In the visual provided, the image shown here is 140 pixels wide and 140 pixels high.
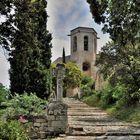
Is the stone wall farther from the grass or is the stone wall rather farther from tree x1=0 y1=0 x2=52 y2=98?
the grass

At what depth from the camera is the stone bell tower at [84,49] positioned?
69812 millimetres

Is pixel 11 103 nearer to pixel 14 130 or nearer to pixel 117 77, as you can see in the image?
pixel 14 130

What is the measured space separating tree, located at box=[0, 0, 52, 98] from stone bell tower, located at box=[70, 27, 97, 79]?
43.8 metres

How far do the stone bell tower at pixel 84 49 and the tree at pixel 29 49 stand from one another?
4376cm

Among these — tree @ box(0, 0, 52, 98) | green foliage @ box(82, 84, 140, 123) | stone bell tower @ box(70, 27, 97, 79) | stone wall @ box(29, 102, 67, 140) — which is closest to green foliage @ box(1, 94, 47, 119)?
stone wall @ box(29, 102, 67, 140)

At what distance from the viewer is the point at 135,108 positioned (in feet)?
78.1

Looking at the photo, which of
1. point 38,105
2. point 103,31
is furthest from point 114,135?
point 103,31

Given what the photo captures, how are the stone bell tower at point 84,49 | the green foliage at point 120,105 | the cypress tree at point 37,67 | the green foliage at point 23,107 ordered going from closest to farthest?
the green foliage at point 23,107 < the cypress tree at point 37,67 < the green foliage at point 120,105 < the stone bell tower at point 84,49

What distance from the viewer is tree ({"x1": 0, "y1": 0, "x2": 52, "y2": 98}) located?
13.8 meters

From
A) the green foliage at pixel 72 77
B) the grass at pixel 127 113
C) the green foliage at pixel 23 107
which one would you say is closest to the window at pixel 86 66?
the green foliage at pixel 72 77

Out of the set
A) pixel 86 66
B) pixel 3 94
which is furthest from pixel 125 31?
pixel 86 66

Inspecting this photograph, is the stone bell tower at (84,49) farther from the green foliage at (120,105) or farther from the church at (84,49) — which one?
the green foliage at (120,105)

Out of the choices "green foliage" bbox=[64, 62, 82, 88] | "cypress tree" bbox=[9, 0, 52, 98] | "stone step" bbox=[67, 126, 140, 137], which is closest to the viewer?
"stone step" bbox=[67, 126, 140, 137]

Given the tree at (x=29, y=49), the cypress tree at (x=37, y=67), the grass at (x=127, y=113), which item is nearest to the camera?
the tree at (x=29, y=49)
